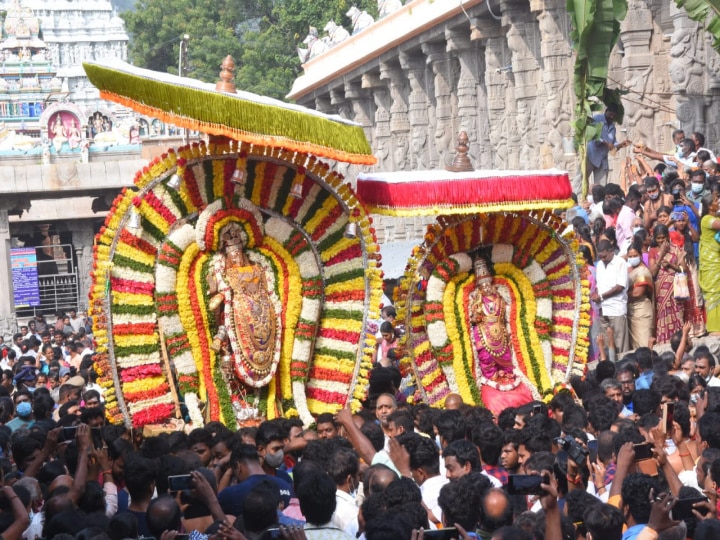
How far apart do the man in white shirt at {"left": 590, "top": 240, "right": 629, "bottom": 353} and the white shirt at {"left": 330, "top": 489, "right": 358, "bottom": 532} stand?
6.83 m

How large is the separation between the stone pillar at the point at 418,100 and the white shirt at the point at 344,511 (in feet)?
85.4

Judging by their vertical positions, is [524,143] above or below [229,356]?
above

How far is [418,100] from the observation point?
1348 inches

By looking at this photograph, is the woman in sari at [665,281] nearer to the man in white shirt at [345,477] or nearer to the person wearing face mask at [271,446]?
the person wearing face mask at [271,446]

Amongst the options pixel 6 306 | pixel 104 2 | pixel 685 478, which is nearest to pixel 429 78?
pixel 6 306

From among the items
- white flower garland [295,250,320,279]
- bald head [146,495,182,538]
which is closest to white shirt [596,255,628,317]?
white flower garland [295,250,320,279]

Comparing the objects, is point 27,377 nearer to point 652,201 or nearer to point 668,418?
point 652,201

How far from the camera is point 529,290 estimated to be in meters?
13.2

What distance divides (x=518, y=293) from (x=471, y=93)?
17.2 m

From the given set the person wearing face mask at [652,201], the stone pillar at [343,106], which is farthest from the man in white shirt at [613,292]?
the stone pillar at [343,106]

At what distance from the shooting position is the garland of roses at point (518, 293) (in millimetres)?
12805

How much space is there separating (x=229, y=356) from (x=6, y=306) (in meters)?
23.8

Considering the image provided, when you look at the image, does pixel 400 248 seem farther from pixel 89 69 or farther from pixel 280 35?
pixel 280 35

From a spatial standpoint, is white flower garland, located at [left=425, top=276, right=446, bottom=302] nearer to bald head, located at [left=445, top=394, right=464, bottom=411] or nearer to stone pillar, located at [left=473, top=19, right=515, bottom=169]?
bald head, located at [left=445, top=394, right=464, bottom=411]
